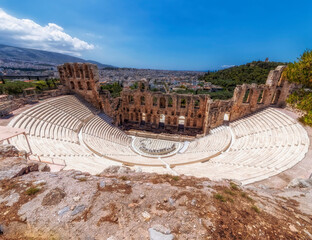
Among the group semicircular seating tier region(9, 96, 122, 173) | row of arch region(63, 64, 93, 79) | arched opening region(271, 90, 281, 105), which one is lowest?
semicircular seating tier region(9, 96, 122, 173)

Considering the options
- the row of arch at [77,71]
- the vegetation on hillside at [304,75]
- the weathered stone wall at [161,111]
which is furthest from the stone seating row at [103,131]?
the vegetation on hillside at [304,75]

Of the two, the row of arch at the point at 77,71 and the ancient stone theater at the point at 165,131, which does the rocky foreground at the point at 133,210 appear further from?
the row of arch at the point at 77,71

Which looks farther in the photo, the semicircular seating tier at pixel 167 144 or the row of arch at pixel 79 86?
the row of arch at pixel 79 86

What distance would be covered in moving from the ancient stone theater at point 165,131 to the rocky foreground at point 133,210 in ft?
15.1

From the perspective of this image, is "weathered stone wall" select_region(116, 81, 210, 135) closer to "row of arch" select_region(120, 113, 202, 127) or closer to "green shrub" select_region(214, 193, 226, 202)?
"row of arch" select_region(120, 113, 202, 127)

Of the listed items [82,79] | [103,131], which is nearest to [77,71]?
[82,79]

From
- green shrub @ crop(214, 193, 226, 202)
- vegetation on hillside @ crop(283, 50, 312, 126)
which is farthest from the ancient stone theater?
green shrub @ crop(214, 193, 226, 202)

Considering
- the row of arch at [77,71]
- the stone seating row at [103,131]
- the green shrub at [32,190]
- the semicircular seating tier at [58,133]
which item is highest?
the row of arch at [77,71]

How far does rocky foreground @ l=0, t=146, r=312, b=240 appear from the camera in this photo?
8.87 feet

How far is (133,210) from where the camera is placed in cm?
328

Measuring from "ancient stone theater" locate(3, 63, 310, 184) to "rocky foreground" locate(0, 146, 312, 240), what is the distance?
15.1 ft

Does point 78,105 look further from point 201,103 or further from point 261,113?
point 261,113

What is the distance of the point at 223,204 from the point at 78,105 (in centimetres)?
2171

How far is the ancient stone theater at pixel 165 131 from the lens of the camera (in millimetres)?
10289
